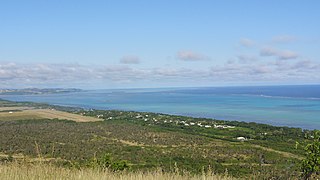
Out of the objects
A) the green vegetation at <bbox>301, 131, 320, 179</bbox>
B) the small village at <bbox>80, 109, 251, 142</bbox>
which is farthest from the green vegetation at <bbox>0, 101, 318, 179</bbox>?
the green vegetation at <bbox>301, 131, 320, 179</bbox>

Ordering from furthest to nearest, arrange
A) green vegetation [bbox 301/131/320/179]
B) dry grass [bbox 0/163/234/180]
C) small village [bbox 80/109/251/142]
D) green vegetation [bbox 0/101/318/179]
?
small village [bbox 80/109/251/142], green vegetation [bbox 0/101/318/179], green vegetation [bbox 301/131/320/179], dry grass [bbox 0/163/234/180]

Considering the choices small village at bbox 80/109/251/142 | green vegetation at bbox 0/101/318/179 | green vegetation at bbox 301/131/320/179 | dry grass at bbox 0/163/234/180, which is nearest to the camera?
dry grass at bbox 0/163/234/180

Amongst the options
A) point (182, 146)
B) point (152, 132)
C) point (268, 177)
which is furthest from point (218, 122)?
point (268, 177)

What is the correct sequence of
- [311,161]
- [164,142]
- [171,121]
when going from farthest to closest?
1. [171,121]
2. [164,142]
3. [311,161]

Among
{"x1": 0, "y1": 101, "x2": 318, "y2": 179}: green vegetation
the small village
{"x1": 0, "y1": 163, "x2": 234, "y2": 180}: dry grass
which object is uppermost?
{"x1": 0, "y1": 163, "x2": 234, "y2": 180}: dry grass

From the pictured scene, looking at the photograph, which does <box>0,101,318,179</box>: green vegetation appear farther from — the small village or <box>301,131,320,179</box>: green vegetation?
<box>301,131,320,179</box>: green vegetation

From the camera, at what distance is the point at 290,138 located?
49.5 metres

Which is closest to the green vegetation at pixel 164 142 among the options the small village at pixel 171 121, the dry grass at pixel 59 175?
the small village at pixel 171 121

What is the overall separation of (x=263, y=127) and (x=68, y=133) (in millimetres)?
31276

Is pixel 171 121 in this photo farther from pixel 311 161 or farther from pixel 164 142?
pixel 311 161

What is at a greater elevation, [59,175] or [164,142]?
[59,175]

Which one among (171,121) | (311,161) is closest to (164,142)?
(171,121)

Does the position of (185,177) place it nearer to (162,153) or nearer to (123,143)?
(162,153)

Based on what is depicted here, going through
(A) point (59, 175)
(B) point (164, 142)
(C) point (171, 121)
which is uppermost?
(A) point (59, 175)
